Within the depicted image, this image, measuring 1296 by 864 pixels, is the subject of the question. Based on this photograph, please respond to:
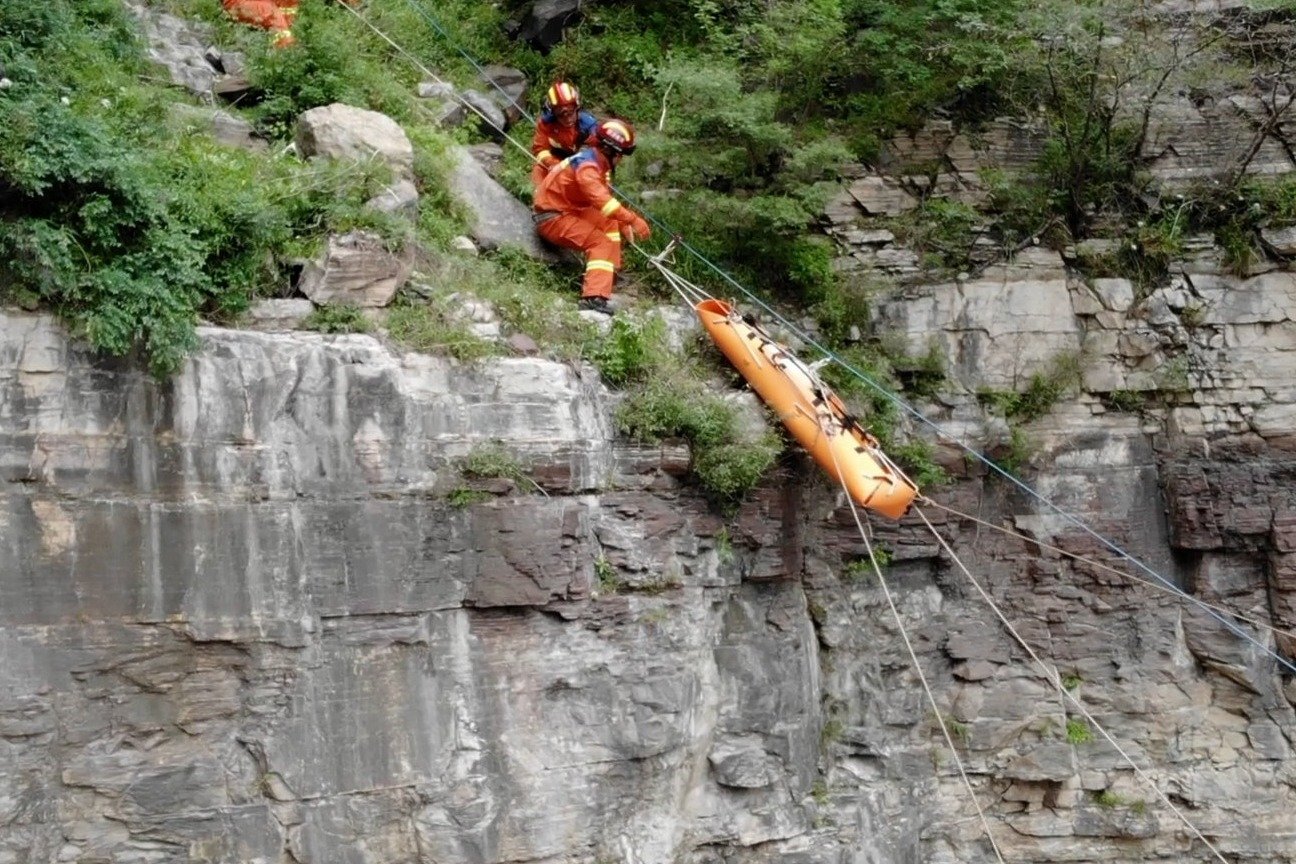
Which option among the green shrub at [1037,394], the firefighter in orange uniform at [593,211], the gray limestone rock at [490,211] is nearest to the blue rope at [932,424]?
the green shrub at [1037,394]

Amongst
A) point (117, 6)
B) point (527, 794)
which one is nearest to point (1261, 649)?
point (527, 794)

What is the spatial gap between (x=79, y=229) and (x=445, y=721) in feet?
11.2

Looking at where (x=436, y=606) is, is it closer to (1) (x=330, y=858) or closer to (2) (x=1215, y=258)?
(1) (x=330, y=858)

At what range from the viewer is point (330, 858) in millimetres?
7035

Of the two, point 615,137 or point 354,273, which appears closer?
point 354,273

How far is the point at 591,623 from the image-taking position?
25.5 feet

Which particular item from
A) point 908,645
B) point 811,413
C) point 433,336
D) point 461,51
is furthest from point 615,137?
point 908,645

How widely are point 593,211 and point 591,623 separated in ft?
9.59

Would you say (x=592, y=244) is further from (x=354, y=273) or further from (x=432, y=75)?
(x=432, y=75)

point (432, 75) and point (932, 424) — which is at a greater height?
point (432, 75)

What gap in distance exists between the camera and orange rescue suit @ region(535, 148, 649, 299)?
8.61 meters

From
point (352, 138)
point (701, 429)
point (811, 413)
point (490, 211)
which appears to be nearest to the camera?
point (701, 429)

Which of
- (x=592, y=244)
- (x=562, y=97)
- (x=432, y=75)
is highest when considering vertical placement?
(x=432, y=75)

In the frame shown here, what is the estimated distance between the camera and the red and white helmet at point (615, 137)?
8672 mm
